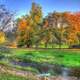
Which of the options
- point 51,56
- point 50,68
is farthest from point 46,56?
point 50,68

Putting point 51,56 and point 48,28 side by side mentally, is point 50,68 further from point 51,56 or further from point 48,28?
point 48,28

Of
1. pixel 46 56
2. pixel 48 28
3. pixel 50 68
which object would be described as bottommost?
pixel 50 68

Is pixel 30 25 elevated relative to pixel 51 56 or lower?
elevated

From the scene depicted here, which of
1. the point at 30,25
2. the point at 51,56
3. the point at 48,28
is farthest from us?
the point at 51,56

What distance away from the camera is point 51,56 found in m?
7.67

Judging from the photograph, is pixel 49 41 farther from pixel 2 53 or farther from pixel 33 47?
pixel 2 53

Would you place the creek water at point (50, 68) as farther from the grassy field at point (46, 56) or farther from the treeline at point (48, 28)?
the treeline at point (48, 28)

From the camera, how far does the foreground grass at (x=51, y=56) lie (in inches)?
298

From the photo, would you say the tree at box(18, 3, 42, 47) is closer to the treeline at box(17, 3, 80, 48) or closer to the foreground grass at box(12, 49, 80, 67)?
the treeline at box(17, 3, 80, 48)

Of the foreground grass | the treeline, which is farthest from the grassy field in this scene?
the treeline

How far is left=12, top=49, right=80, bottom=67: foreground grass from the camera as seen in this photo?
24.8 feet

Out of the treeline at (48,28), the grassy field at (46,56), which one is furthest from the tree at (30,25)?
the grassy field at (46,56)

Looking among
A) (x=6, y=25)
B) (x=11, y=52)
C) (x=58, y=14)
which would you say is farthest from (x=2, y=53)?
(x=58, y=14)

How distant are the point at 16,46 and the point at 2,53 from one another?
641 millimetres
